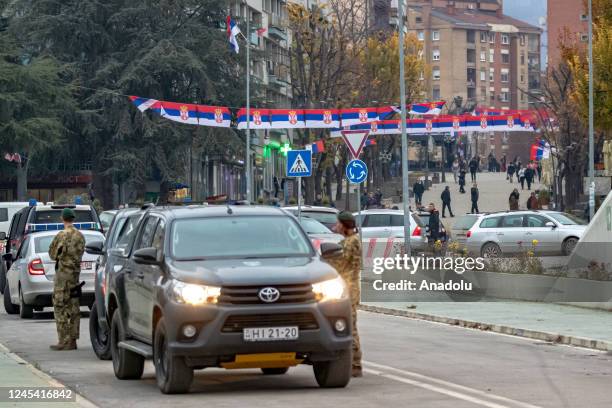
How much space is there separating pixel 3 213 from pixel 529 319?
2891cm

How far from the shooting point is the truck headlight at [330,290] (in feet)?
41.3

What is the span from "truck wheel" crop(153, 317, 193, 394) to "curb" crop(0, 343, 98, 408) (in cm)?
73

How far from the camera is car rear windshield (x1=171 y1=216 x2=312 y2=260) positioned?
1336 cm

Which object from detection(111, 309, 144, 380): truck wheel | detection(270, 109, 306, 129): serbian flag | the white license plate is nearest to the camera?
the white license plate

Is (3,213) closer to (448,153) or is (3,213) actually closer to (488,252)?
(488,252)

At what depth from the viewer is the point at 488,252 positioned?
44.1m

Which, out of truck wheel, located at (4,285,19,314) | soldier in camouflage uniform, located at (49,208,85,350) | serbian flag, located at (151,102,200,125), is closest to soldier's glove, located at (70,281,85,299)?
soldier in camouflage uniform, located at (49,208,85,350)

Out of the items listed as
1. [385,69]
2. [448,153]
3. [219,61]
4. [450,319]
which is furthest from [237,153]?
[448,153]

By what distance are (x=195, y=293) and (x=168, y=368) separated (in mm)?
769

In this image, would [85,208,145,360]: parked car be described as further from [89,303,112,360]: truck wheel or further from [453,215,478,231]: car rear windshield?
[453,215,478,231]: car rear windshield

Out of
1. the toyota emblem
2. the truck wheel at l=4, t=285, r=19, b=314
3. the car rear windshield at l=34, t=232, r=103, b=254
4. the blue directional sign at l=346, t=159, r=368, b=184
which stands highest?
the blue directional sign at l=346, t=159, r=368, b=184

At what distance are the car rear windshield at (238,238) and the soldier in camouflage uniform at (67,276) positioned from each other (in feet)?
14.8

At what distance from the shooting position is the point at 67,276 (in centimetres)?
1816

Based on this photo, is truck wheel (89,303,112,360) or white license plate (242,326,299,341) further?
truck wheel (89,303,112,360)
